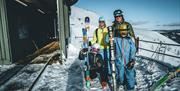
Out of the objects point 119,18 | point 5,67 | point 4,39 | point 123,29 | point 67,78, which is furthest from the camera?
point 4,39

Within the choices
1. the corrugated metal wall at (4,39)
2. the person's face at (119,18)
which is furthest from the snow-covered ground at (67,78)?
the person's face at (119,18)

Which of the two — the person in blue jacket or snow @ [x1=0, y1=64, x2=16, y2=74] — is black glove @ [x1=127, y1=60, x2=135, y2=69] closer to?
the person in blue jacket

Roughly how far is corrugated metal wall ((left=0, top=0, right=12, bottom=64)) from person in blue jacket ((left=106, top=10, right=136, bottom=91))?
6.43m

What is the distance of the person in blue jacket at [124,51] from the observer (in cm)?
510

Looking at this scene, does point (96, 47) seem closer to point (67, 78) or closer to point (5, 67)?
point (67, 78)

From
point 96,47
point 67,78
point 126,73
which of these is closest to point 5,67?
point 67,78

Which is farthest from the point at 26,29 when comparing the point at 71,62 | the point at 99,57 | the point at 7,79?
the point at 99,57

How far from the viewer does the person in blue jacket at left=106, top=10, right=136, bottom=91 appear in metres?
5.10

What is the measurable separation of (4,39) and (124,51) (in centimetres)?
685

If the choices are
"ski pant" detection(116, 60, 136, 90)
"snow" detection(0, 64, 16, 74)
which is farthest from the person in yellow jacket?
"snow" detection(0, 64, 16, 74)

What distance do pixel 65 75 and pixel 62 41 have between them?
2826 mm

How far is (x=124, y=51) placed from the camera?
514 centimetres

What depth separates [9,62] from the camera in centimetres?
983

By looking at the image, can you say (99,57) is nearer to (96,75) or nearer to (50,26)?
(96,75)
